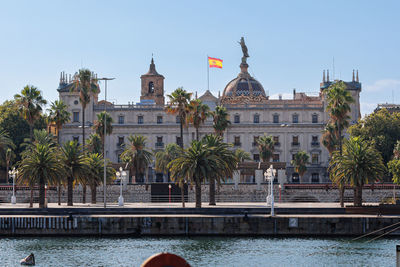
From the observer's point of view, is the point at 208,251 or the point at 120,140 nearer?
the point at 208,251

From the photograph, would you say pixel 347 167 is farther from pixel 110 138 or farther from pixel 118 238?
pixel 110 138

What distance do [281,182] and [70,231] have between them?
34.3 metres

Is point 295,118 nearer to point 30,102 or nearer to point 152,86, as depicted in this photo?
point 152,86

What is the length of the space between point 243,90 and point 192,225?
90.8 metres

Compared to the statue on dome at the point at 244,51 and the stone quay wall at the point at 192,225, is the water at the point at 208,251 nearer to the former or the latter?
the stone quay wall at the point at 192,225

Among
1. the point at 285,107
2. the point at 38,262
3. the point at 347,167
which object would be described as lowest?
the point at 38,262

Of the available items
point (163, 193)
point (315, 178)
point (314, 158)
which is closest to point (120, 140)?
point (314, 158)

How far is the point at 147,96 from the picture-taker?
5408 inches

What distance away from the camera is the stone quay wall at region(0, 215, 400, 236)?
49750 mm

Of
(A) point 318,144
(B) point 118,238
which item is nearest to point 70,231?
(B) point 118,238

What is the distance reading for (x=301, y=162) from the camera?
112 m

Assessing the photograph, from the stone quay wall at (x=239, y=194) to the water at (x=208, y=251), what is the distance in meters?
29.2

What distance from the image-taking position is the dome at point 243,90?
5320 inches

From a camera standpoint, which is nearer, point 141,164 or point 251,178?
point 141,164
